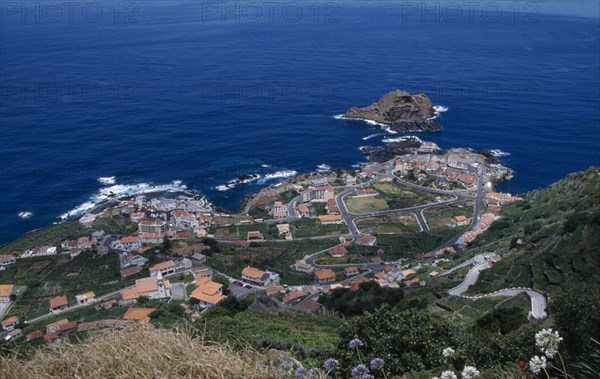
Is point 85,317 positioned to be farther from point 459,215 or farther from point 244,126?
point 244,126

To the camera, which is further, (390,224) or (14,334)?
(390,224)

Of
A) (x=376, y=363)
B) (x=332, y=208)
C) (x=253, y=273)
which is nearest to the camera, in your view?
(x=376, y=363)

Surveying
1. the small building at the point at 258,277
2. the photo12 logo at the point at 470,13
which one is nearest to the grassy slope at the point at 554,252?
the small building at the point at 258,277

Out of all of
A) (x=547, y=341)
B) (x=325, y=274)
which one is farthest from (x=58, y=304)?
(x=547, y=341)

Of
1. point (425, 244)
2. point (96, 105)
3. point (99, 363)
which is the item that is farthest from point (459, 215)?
point (96, 105)

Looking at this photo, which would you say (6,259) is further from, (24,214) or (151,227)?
(151,227)
